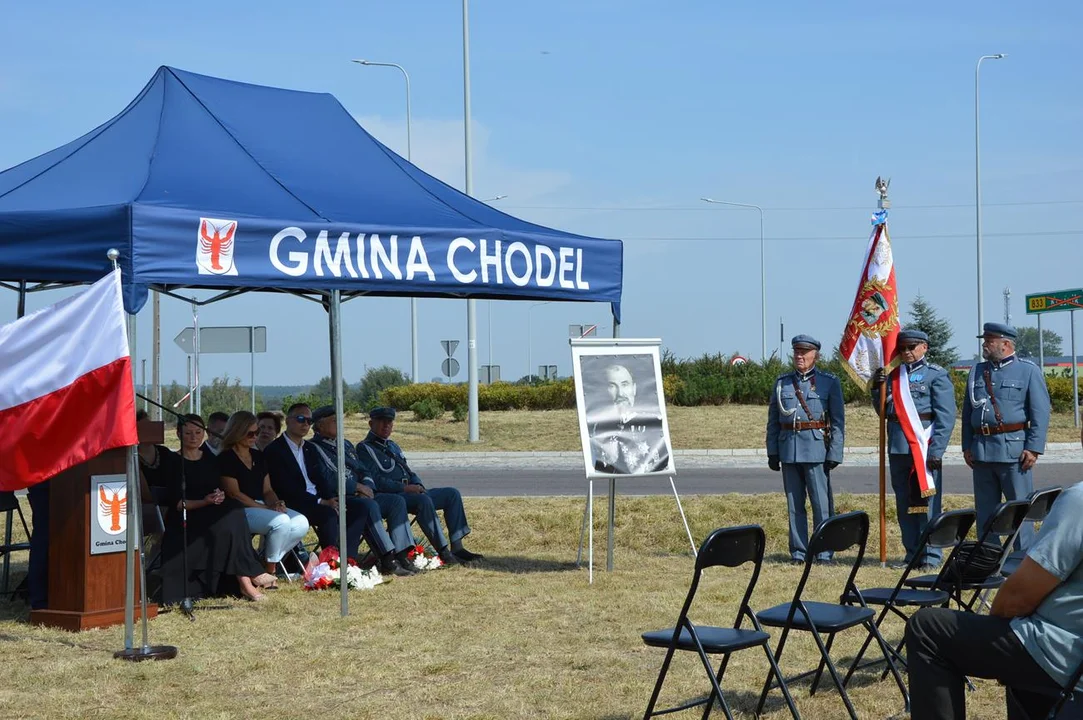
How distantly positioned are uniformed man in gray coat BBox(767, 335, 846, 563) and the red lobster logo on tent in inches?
199

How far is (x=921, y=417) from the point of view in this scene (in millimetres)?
10188

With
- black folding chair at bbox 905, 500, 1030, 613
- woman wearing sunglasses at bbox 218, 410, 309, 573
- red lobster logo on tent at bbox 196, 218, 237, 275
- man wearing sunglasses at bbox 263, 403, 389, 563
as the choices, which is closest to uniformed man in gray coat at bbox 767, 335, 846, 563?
man wearing sunglasses at bbox 263, 403, 389, 563

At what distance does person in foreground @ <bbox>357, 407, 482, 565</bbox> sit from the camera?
35.8ft

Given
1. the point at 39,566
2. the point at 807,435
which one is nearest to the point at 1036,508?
the point at 807,435

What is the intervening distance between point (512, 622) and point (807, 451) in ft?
11.5

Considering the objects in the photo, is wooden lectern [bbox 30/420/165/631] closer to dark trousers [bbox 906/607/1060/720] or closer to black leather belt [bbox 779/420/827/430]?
dark trousers [bbox 906/607/1060/720]

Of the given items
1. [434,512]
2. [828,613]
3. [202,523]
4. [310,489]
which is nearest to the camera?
[828,613]

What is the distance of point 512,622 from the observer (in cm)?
816

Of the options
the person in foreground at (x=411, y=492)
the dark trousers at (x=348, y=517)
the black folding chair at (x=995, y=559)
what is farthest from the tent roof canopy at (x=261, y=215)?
the black folding chair at (x=995, y=559)

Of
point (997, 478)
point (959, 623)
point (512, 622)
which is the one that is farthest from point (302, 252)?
point (997, 478)

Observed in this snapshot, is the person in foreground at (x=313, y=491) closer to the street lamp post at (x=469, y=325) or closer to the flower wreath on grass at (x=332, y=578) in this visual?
the flower wreath on grass at (x=332, y=578)

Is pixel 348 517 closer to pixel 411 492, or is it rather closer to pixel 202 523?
pixel 411 492

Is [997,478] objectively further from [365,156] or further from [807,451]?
[365,156]

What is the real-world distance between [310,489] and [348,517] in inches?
19.4
